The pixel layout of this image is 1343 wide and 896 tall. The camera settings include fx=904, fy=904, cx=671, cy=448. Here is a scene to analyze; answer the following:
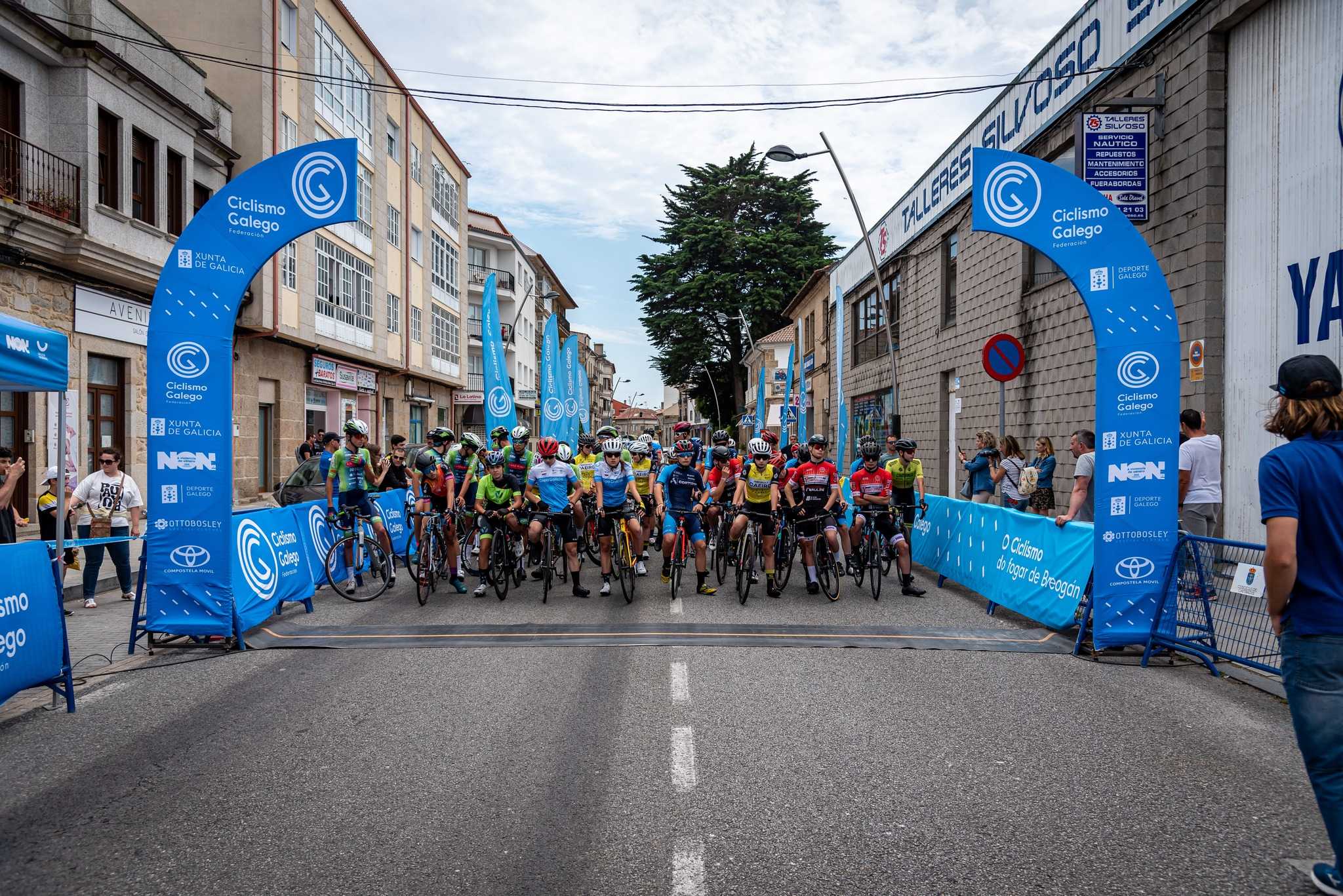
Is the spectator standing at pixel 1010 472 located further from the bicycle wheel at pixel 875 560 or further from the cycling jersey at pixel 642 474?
the cycling jersey at pixel 642 474

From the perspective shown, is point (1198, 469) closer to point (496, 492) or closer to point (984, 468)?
point (984, 468)

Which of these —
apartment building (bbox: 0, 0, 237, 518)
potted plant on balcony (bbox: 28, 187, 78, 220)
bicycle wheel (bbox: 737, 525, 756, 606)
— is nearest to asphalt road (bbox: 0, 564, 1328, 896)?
bicycle wheel (bbox: 737, 525, 756, 606)

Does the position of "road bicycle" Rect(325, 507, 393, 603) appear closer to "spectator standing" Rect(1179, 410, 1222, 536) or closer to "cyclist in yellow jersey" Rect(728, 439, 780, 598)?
"cyclist in yellow jersey" Rect(728, 439, 780, 598)

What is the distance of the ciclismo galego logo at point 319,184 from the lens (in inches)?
322

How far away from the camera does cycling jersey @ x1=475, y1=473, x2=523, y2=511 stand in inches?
420

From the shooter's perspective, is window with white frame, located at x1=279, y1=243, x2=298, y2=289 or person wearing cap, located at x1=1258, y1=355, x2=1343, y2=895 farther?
window with white frame, located at x1=279, y1=243, x2=298, y2=289

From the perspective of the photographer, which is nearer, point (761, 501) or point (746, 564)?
point (746, 564)

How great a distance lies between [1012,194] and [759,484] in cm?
409

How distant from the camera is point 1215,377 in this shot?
34.0ft

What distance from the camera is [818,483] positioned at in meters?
10.6

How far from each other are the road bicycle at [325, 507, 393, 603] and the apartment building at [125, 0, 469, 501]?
10394 millimetres

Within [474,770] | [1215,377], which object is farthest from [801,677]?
[1215,377]

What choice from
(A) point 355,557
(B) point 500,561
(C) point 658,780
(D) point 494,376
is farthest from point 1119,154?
(D) point 494,376

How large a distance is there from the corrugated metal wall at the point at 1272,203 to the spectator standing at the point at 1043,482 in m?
2.09
